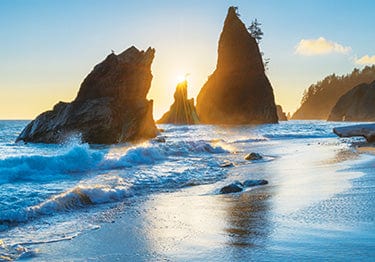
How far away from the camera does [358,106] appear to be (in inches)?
4700

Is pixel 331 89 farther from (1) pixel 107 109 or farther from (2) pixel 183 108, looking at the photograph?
(1) pixel 107 109

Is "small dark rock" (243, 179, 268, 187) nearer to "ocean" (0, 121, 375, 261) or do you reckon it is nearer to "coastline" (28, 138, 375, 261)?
"ocean" (0, 121, 375, 261)

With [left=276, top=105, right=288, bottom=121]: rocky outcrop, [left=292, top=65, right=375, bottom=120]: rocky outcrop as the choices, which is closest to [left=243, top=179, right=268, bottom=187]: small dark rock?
[left=276, top=105, right=288, bottom=121]: rocky outcrop

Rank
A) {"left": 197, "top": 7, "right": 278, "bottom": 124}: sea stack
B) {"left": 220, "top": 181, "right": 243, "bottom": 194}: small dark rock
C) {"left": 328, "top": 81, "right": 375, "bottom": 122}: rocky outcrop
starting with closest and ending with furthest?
{"left": 220, "top": 181, "right": 243, "bottom": 194}: small dark rock, {"left": 197, "top": 7, "right": 278, "bottom": 124}: sea stack, {"left": 328, "top": 81, "right": 375, "bottom": 122}: rocky outcrop

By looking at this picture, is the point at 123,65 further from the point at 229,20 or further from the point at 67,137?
the point at 229,20

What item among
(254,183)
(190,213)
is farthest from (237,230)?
(254,183)

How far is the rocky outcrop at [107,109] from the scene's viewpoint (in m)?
27.4

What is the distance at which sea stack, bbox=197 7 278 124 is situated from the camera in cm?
10462

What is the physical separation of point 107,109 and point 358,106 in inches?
4249

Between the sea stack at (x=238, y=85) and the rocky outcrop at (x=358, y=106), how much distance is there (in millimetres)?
30077

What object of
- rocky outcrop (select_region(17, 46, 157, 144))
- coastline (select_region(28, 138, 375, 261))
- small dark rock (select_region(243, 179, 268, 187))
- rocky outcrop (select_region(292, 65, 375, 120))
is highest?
rocky outcrop (select_region(292, 65, 375, 120))

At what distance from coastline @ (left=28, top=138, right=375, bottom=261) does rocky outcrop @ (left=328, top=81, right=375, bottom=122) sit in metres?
117

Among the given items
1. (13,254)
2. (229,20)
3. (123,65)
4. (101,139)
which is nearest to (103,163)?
(13,254)

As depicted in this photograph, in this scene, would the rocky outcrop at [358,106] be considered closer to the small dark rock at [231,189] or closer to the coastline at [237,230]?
the small dark rock at [231,189]
